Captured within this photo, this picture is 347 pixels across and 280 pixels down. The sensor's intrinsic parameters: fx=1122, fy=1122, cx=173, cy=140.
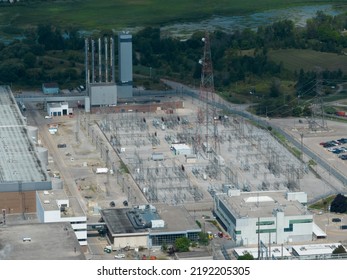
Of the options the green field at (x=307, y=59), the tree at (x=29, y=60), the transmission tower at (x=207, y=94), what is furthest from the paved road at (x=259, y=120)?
the tree at (x=29, y=60)

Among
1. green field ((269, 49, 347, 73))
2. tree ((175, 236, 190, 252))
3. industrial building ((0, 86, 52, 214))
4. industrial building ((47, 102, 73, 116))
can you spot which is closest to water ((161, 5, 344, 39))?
green field ((269, 49, 347, 73))

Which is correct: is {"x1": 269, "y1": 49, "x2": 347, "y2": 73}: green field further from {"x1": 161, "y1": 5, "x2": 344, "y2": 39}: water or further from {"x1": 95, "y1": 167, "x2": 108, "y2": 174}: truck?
{"x1": 95, "y1": 167, "x2": 108, "y2": 174}: truck

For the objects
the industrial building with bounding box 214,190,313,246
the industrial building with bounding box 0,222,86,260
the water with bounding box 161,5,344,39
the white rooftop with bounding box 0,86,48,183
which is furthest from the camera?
the water with bounding box 161,5,344,39

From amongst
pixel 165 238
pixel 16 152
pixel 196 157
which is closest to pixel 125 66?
pixel 196 157

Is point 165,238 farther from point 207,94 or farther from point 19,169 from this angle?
point 207,94

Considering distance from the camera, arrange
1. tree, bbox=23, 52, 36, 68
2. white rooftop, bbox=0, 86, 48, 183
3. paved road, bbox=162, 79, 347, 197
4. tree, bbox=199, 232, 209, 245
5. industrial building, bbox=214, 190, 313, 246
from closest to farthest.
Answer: tree, bbox=199, 232, 209, 245, industrial building, bbox=214, 190, 313, 246, white rooftop, bbox=0, 86, 48, 183, paved road, bbox=162, 79, 347, 197, tree, bbox=23, 52, 36, 68

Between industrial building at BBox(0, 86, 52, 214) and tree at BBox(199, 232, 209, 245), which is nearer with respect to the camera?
tree at BBox(199, 232, 209, 245)

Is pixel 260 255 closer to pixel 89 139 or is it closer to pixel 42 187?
pixel 42 187
